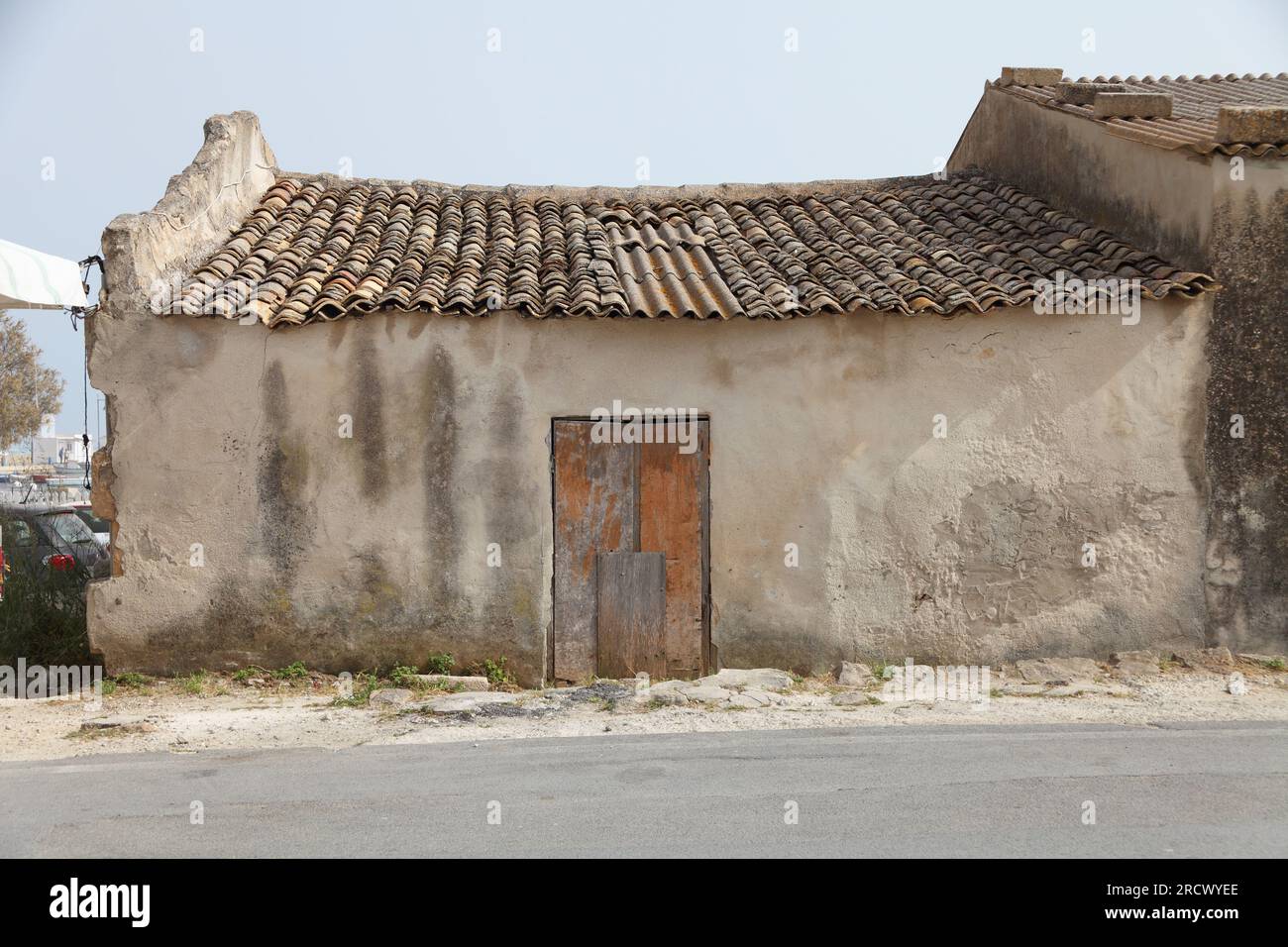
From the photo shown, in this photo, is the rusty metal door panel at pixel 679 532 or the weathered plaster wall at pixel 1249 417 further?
the rusty metal door panel at pixel 679 532

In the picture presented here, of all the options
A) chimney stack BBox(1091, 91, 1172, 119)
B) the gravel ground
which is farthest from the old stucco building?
chimney stack BBox(1091, 91, 1172, 119)

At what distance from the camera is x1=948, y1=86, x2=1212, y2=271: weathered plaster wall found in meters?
9.83

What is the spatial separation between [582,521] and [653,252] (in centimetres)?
298

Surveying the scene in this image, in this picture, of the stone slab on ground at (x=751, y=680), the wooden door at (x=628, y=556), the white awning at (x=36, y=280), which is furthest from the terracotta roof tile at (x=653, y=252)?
the stone slab on ground at (x=751, y=680)

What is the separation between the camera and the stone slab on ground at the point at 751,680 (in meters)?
9.37

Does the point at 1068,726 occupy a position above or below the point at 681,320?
below

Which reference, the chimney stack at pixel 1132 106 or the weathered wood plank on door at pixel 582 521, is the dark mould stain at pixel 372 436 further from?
the chimney stack at pixel 1132 106

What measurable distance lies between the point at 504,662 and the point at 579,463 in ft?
5.76

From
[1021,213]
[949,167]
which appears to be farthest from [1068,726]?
[949,167]

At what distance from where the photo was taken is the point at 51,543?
1247cm

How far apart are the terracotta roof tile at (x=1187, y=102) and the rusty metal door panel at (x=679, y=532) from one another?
4787 mm

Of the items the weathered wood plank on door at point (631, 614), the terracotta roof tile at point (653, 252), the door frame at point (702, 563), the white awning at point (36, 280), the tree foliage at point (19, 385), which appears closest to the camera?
the terracotta roof tile at point (653, 252)

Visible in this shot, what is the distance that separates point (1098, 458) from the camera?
9.87 m
